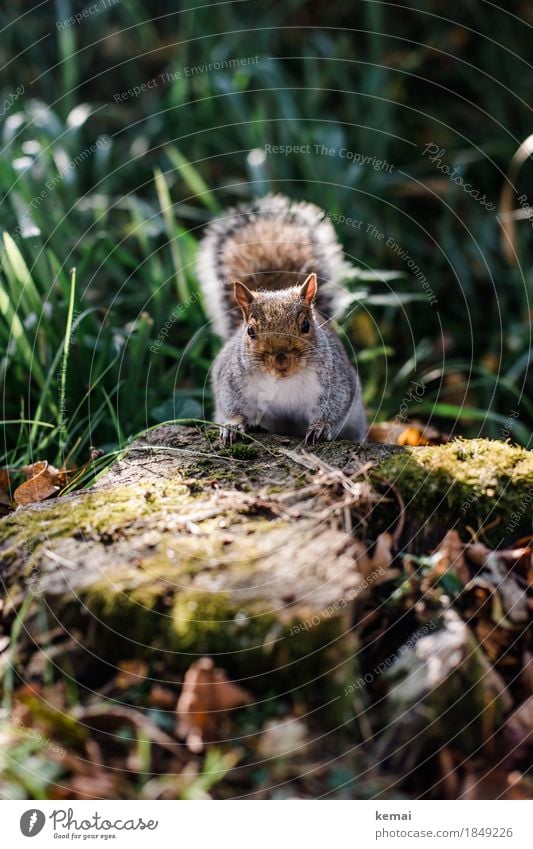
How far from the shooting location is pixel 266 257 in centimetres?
270

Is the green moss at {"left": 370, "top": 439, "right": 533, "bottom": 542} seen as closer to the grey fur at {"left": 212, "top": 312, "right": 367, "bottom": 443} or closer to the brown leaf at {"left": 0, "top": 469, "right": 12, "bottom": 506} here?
the grey fur at {"left": 212, "top": 312, "right": 367, "bottom": 443}

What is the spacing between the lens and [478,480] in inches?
70.9

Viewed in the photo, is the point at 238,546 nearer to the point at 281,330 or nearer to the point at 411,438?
the point at 281,330

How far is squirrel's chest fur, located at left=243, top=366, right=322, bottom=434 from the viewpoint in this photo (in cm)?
220

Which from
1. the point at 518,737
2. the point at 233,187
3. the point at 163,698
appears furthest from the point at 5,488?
the point at 233,187

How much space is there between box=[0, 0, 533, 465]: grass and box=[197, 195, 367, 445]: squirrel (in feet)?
0.79

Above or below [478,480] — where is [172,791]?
below

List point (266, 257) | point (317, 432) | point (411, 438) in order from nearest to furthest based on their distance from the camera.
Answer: point (317, 432) → point (411, 438) → point (266, 257)

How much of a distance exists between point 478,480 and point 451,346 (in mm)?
1948

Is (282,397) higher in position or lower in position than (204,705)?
higher

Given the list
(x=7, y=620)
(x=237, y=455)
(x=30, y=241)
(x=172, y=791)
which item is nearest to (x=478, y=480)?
(x=237, y=455)

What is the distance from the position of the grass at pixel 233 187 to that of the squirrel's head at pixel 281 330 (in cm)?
44

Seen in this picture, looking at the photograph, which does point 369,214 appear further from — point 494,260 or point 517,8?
point 517,8
